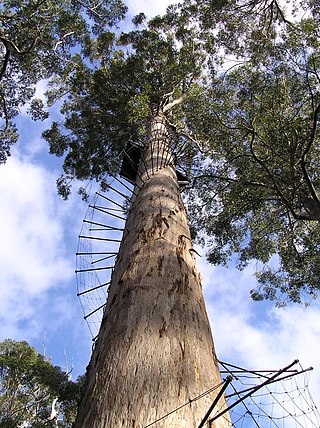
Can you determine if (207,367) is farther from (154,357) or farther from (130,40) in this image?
(130,40)

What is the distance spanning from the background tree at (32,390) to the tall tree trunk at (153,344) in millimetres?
11024

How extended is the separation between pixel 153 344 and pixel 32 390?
43.9 ft

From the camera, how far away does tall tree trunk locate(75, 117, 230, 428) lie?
1.49 metres

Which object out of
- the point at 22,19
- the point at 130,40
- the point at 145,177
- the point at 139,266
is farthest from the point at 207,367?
the point at 130,40

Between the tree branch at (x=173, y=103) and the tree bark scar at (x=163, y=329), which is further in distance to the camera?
the tree branch at (x=173, y=103)

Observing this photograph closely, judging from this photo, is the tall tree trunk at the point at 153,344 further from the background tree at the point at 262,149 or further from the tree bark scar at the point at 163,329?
the background tree at the point at 262,149

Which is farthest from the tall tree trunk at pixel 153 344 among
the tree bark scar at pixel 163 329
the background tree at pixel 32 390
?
the background tree at pixel 32 390

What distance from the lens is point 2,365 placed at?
13.0 metres

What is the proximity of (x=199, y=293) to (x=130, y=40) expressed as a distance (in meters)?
10.8

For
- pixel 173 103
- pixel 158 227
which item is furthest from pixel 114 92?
pixel 158 227

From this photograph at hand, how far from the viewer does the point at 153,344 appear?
1.79m

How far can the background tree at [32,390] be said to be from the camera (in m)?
12.6

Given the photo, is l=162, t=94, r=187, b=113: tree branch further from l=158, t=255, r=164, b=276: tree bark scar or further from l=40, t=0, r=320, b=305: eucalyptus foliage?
l=158, t=255, r=164, b=276: tree bark scar

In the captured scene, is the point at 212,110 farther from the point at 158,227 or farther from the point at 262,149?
the point at 158,227
